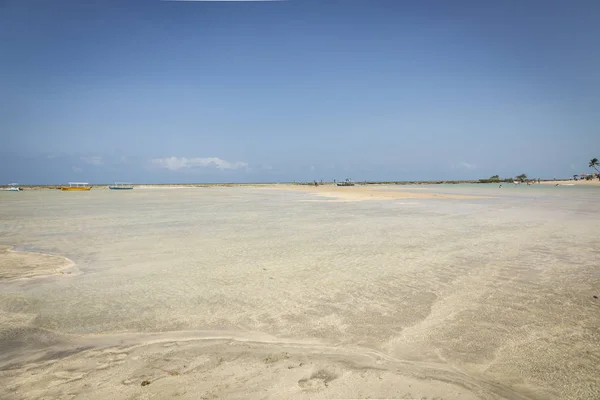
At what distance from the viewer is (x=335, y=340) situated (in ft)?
13.4

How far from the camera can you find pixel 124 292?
600cm

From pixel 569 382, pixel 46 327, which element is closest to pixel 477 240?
pixel 569 382

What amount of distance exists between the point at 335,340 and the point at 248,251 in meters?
5.74

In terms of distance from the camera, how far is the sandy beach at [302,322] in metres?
3.17

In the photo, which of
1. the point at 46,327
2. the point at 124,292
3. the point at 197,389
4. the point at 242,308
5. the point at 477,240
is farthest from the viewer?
the point at 477,240

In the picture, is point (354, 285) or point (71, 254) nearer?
point (354, 285)

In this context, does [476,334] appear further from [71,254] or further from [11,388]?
[71,254]

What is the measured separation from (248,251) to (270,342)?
5.52 meters

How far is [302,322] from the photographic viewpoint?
4656 millimetres

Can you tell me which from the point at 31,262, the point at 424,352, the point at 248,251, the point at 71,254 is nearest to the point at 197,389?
the point at 424,352

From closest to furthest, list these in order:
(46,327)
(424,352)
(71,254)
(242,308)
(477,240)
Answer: (424,352)
(46,327)
(242,308)
(71,254)
(477,240)

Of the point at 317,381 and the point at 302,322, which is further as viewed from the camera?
the point at 302,322

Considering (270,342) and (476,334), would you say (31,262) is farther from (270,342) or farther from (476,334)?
(476,334)

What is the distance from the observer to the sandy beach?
10.4 feet
